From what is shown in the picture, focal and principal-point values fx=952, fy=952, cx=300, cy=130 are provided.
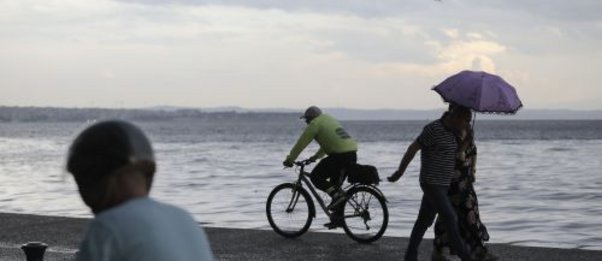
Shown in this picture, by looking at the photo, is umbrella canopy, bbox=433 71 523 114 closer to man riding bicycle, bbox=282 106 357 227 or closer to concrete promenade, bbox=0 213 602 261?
concrete promenade, bbox=0 213 602 261

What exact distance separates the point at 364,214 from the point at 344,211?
345mm

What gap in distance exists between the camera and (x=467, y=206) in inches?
328

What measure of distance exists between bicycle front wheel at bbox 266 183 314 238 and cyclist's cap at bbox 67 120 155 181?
9.11 metres

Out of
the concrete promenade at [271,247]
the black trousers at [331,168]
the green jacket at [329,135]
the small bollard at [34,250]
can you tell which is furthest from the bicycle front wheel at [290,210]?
the small bollard at [34,250]

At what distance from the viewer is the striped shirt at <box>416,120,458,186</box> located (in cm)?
817

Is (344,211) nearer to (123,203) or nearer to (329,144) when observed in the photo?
(329,144)

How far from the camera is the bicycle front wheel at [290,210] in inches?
452

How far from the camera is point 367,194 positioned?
36.5 ft

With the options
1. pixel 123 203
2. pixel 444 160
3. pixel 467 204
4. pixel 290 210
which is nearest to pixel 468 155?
pixel 444 160

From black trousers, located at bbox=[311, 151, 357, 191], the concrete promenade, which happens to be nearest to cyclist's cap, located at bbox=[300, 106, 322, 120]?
black trousers, located at bbox=[311, 151, 357, 191]

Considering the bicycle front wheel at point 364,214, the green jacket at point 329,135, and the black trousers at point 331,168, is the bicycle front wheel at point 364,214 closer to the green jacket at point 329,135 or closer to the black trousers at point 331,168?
the black trousers at point 331,168

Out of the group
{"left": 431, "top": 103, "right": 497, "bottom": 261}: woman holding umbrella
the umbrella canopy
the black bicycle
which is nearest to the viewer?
the umbrella canopy

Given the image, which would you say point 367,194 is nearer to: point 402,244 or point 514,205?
point 402,244

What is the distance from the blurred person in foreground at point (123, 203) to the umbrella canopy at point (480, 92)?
601 centimetres
